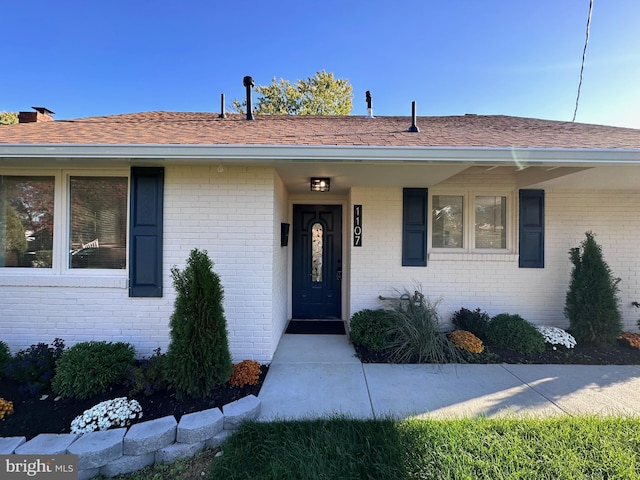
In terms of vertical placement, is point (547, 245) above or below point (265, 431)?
above

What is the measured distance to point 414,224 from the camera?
4941 millimetres

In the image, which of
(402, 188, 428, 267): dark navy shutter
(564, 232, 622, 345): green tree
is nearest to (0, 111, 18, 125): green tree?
(402, 188, 428, 267): dark navy shutter

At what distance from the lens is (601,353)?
13.5 ft

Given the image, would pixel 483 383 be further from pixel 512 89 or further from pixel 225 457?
pixel 512 89

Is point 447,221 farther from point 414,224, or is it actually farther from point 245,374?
point 245,374

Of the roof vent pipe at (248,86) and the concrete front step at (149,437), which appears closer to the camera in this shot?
the concrete front step at (149,437)

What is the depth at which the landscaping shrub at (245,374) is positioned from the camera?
3.19m

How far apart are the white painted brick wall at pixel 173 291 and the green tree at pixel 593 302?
4694 mm

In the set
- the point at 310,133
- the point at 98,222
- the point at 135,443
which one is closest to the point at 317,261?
the point at 310,133

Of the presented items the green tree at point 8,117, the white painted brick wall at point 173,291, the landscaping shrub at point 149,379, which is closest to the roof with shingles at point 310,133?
the white painted brick wall at point 173,291

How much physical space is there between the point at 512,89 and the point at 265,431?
32.2ft

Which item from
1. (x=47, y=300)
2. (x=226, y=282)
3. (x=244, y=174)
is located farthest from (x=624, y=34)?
(x=47, y=300)

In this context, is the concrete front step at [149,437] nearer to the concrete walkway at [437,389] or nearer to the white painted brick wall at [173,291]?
the concrete walkway at [437,389]

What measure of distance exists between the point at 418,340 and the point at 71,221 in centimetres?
506
